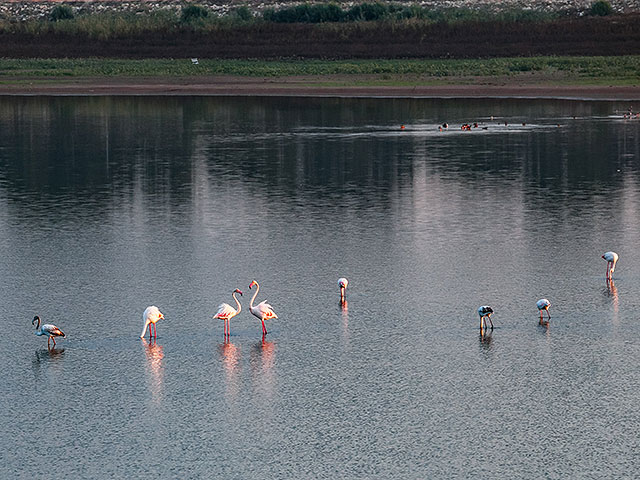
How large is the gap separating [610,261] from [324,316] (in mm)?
6984

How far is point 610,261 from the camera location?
2591cm

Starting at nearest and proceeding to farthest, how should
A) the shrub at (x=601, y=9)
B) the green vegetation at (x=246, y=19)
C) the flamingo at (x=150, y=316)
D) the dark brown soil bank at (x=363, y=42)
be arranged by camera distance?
1. the flamingo at (x=150, y=316)
2. the dark brown soil bank at (x=363, y=42)
3. the green vegetation at (x=246, y=19)
4. the shrub at (x=601, y=9)

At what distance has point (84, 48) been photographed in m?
112

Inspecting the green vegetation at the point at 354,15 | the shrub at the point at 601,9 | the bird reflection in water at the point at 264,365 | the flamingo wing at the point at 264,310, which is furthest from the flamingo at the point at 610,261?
the shrub at the point at 601,9

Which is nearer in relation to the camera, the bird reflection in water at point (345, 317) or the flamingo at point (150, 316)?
the flamingo at point (150, 316)

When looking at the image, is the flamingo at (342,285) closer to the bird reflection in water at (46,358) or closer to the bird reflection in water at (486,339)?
the bird reflection in water at (486,339)

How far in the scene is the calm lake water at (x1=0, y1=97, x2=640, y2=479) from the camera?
1672 cm

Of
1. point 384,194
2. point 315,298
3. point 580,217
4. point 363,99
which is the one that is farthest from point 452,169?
point 363,99

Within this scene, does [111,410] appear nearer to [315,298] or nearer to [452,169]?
[315,298]

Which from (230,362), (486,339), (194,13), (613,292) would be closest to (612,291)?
(613,292)

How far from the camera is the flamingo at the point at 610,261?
25.8m

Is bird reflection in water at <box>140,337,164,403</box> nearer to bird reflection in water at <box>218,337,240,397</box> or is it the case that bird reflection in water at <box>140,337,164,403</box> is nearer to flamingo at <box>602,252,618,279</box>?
bird reflection in water at <box>218,337,240,397</box>

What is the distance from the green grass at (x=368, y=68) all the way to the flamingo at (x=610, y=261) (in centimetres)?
5696

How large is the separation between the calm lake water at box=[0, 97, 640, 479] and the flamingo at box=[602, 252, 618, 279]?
594 mm
